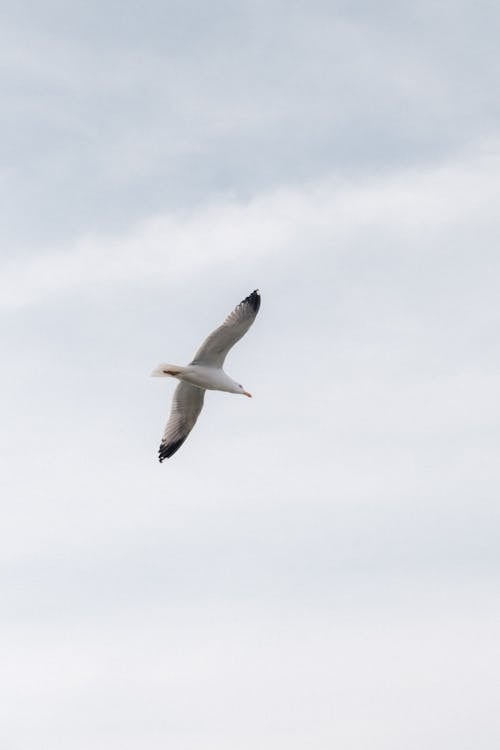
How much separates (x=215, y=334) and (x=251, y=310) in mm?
1240

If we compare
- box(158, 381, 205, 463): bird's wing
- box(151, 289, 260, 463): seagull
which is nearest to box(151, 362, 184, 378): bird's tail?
box(151, 289, 260, 463): seagull

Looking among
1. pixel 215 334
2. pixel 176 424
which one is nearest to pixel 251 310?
pixel 215 334

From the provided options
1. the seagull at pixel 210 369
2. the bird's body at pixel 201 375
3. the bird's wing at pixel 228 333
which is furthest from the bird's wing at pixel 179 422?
the bird's wing at pixel 228 333

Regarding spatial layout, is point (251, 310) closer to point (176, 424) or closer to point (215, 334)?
point (215, 334)

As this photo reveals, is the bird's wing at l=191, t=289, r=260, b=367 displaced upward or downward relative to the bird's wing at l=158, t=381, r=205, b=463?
upward

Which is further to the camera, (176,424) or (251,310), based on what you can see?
(176,424)

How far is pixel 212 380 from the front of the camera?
42.2 meters

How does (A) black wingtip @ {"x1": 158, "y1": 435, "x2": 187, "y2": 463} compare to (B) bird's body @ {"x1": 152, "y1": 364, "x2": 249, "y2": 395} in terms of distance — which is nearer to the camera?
(B) bird's body @ {"x1": 152, "y1": 364, "x2": 249, "y2": 395}

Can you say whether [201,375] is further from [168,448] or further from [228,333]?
[168,448]

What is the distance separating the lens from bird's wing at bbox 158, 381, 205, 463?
44.5 metres

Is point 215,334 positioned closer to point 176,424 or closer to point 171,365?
point 171,365

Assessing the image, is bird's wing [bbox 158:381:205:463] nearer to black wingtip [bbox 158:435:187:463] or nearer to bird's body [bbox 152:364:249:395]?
black wingtip [bbox 158:435:187:463]

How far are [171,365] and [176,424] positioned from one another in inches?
152

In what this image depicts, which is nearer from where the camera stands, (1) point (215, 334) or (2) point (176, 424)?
(1) point (215, 334)
